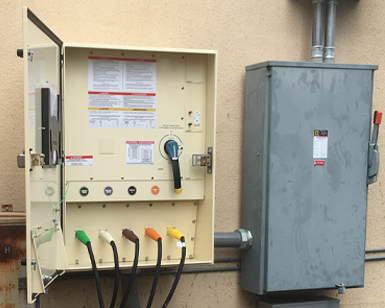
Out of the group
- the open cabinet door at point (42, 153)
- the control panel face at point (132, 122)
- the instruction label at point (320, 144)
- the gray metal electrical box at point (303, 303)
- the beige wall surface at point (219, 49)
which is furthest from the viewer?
the gray metal electrical box at point (303, 303)

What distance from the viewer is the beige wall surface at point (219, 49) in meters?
2.24

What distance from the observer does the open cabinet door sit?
1.52m

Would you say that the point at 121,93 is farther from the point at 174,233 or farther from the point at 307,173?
the point at 307,173

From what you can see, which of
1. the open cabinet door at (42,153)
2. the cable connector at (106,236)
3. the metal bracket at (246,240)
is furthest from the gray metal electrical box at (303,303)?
the open cabinet door at (42,153)

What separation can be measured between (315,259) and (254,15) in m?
1.40

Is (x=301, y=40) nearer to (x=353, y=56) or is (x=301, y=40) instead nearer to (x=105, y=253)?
(x=353, y=56)

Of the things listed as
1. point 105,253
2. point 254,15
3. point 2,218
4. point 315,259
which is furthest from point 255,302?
point 254,15

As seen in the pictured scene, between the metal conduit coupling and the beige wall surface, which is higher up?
the beige wall surface

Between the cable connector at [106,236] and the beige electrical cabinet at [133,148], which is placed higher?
the beige electrical cabinet at [133,148]

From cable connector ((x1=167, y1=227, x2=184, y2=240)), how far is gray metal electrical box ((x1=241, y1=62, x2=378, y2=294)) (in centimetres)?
47

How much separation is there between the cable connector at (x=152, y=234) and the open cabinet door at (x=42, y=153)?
433 millimetres

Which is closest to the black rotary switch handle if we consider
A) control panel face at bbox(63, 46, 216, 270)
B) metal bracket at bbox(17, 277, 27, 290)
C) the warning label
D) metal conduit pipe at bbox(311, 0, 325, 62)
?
control panel face at bbox(63, 46, 216, 270)

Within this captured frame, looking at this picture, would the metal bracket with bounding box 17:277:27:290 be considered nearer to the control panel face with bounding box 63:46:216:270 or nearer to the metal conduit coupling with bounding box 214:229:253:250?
the control panel face with bounding box 63:46:216:270

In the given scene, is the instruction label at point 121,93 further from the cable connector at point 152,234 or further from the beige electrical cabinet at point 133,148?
the cable connector at point 152,234
